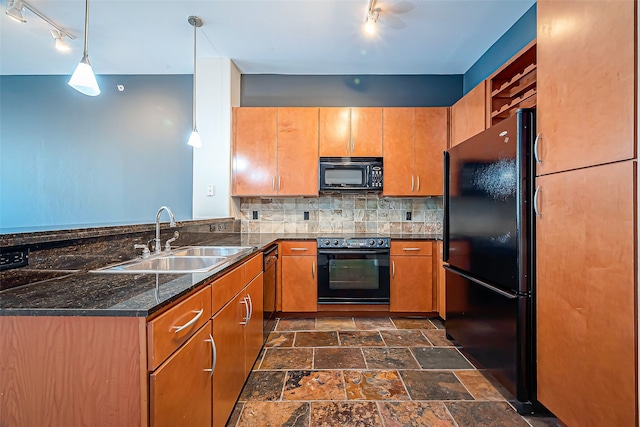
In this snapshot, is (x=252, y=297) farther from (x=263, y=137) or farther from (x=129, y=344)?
(x=263, y=137)

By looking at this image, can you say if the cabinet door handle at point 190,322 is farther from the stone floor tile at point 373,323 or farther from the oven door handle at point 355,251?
the stone floor tile at point 373,323

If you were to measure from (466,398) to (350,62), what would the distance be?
3046 millimetres

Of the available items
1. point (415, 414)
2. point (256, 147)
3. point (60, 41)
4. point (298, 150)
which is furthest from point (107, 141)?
point (415, 414)

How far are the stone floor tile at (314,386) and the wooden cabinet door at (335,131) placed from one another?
6.65ft

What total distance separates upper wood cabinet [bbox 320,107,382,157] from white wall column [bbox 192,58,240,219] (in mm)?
1017

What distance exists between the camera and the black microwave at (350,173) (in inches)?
115

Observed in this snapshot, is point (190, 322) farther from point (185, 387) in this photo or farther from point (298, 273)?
point (298, 273)

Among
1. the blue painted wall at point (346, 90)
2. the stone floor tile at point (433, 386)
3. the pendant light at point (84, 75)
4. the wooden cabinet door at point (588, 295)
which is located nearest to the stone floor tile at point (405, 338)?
the stone floor tile at point (433, 386)

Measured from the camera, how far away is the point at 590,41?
114 centimetres

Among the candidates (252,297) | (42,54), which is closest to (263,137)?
(252,297)

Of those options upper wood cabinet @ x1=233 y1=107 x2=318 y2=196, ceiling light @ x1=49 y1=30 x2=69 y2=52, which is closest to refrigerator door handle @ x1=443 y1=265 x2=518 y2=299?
upper wood cabinet @ x1=233 y1=107 x2=318 y2=196

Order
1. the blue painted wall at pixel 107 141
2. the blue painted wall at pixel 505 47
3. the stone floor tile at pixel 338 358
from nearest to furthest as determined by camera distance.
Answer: the stone floor tile at pixel 338 358
the blue painted wall at pixel 505 47
the blue painted wall at pixel 107 141

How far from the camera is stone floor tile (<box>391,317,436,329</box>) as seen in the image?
2.64m

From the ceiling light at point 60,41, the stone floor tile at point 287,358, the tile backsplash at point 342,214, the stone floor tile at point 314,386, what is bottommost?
the stone floor tile at point 314,386
